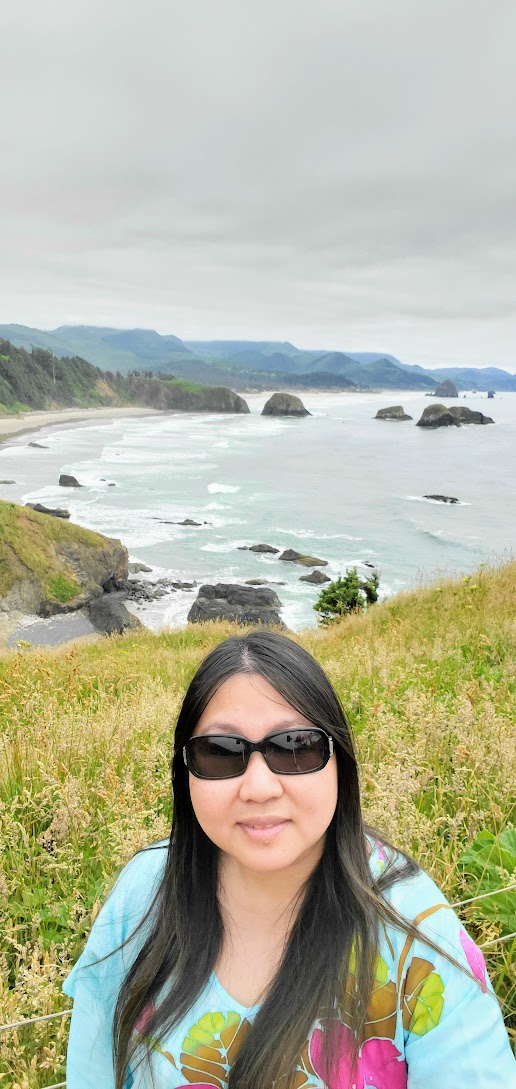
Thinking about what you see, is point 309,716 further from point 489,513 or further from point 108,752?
point 489,513

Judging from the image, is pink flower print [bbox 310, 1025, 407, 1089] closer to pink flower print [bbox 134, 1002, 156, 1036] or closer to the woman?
the woman

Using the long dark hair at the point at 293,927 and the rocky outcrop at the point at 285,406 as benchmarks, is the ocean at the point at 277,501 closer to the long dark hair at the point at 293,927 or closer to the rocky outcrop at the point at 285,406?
the long dark hair at the point at 293,927

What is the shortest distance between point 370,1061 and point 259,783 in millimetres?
668

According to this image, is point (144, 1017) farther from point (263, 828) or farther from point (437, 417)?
point (437, 417)

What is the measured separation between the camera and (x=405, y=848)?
8.89 feet

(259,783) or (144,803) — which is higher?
(259,783)

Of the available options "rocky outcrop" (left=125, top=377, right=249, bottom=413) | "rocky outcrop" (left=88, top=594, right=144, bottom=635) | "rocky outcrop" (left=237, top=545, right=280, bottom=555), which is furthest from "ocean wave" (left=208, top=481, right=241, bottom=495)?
"rocky outcrop" (left=125, top=377, right=249, bottom=413)

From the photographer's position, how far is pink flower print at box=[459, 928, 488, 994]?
4.78ft

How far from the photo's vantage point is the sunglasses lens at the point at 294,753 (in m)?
1.57

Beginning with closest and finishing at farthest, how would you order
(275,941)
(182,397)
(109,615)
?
(275,941) < (109,615) < (182,397)

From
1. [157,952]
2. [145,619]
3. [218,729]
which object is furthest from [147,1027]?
[145,619]

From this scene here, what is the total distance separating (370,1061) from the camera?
148 cm

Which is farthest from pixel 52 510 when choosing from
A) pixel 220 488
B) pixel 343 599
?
pixel 343 599

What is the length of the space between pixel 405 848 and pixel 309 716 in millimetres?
1450
